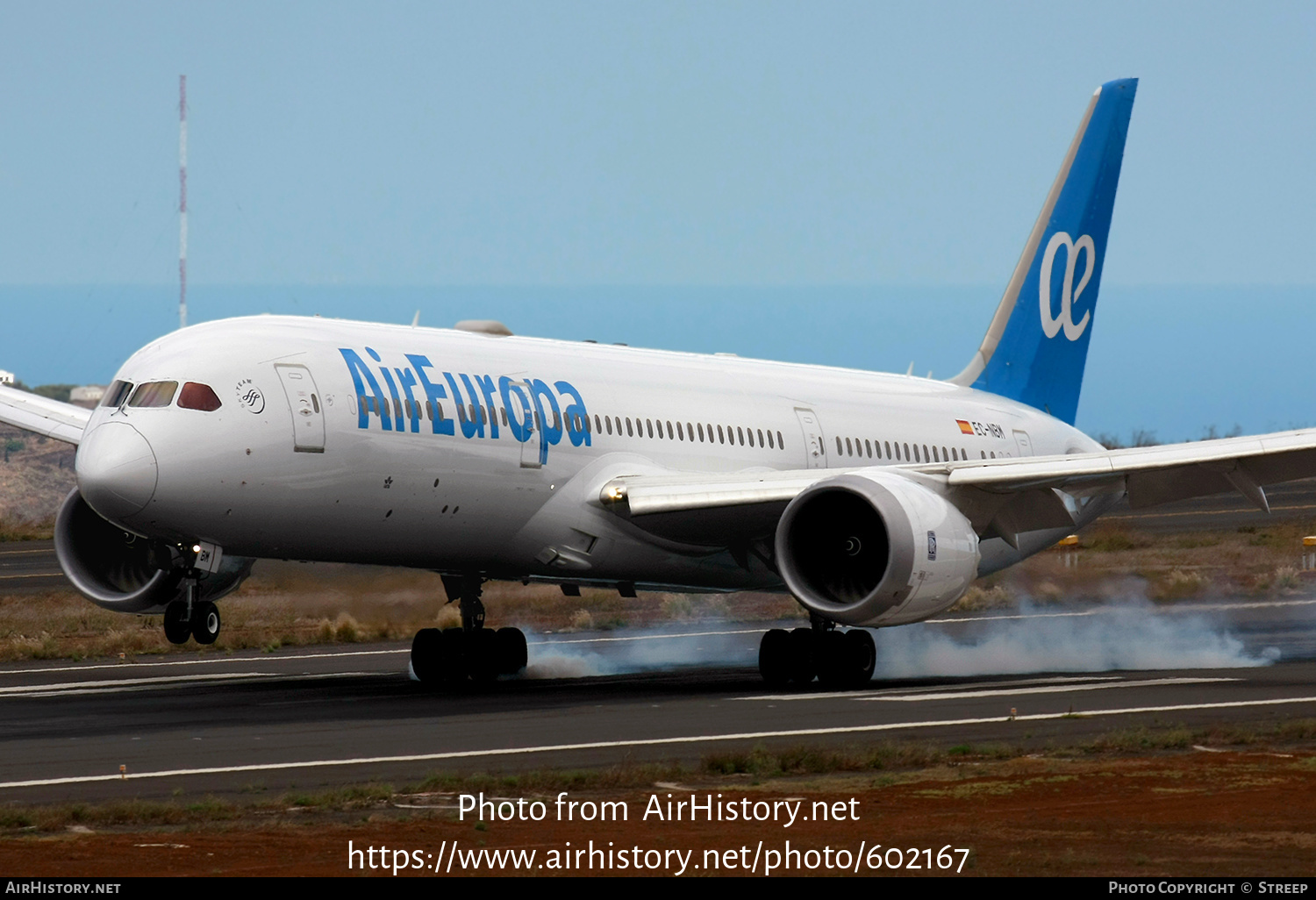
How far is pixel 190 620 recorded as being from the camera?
71.3 ft

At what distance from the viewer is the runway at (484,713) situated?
1741 cm

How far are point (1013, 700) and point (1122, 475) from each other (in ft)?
11.8

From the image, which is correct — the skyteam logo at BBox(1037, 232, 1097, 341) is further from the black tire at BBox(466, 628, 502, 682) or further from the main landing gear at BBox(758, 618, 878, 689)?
the black tire at BBox(466, 628, 502, 682)

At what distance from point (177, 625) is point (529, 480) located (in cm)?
496

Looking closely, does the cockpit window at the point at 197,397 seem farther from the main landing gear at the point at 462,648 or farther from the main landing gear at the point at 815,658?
the main landing gear at the point at 815,658

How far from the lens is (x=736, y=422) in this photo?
28.3 metres

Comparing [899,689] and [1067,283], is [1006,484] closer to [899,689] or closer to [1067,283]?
[899,689]

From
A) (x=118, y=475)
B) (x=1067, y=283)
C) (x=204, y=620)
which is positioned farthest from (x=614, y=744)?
(x=1067, y=283)

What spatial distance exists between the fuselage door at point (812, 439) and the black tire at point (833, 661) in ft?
13.0

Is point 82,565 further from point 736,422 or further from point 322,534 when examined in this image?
point 736,422

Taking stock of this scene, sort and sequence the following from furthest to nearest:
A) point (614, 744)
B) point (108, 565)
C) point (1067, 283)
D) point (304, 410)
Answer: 1. point (1067, 283)
2. point (108, 565)
3. point (304, 410)
4. point (614, 744)

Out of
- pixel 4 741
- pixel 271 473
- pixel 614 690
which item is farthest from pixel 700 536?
pixel 4 741

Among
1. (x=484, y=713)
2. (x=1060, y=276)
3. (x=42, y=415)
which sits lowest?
(x=484, y=713)

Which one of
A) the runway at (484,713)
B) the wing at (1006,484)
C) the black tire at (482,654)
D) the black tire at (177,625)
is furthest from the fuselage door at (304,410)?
the black tire at (482,654)
